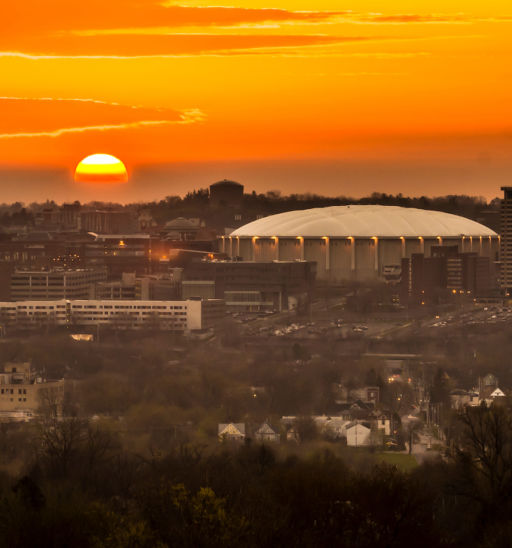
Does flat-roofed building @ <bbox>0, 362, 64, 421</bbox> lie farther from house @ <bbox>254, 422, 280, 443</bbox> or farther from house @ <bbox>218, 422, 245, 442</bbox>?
house @ <bbox>254, 422, 280, 443</bbox>

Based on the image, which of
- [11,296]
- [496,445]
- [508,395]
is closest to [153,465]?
[496,445]

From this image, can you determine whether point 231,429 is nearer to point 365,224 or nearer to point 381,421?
point 381,421

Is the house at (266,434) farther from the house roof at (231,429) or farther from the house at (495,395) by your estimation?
the house at (495,395)

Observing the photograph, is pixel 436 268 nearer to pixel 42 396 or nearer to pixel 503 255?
pixel 503 255

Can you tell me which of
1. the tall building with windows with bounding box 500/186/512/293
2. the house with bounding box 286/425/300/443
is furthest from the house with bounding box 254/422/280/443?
the tall building with windows with bounding box 500/186/512/293

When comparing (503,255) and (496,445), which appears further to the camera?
(503,255)

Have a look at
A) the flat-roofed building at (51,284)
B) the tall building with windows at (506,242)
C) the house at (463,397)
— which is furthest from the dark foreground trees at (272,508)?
the tall building with windows at (506,242)

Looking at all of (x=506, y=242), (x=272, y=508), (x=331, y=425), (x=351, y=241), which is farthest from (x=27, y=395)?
(x=506, y=242)
